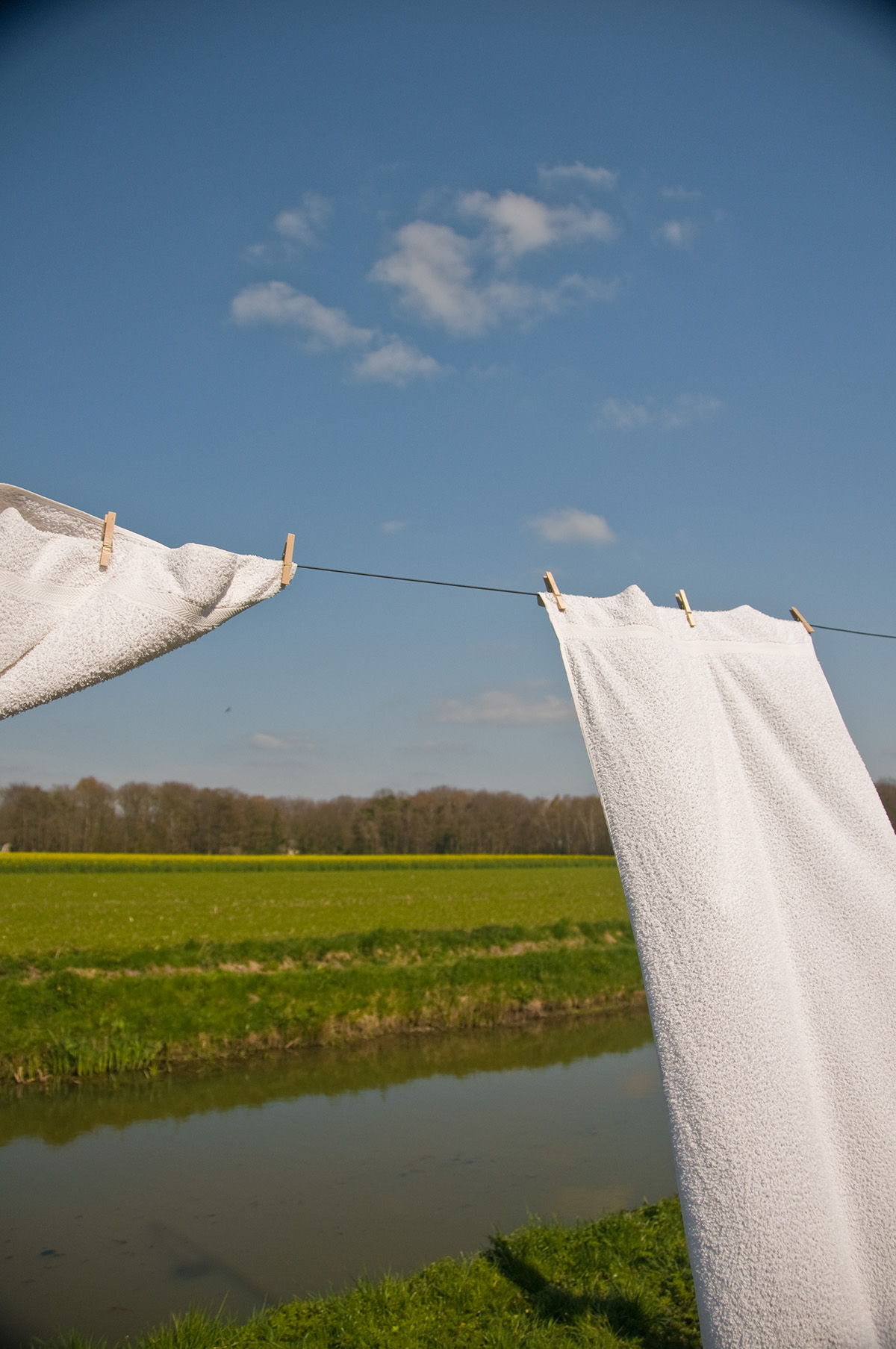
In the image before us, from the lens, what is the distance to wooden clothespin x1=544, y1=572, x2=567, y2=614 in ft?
10.2

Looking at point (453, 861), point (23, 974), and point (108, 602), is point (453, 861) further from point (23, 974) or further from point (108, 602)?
point (108, 602)

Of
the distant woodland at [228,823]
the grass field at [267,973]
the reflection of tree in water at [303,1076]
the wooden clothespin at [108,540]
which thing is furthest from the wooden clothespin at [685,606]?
the distant woodland at [228,823]

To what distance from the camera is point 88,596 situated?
110 inches

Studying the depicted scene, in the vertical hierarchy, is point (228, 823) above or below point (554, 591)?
above

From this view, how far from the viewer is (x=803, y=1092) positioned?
2480 mm

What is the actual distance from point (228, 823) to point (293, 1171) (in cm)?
5263

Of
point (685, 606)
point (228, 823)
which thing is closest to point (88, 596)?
point (685, 606)

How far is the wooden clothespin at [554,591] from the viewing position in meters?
3.11

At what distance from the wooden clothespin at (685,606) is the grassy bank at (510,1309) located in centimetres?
296

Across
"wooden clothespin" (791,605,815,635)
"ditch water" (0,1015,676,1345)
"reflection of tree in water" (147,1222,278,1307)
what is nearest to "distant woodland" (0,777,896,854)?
"ditch water" (0,1015,676,1345)

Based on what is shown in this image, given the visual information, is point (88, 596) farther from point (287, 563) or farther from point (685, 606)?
point (685, 606)

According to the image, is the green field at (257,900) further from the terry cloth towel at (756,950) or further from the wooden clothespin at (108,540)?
the terry cloth towel at (756,950)

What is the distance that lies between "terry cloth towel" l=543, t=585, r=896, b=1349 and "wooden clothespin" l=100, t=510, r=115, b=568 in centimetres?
156

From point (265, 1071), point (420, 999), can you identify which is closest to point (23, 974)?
point (265, 1071)
